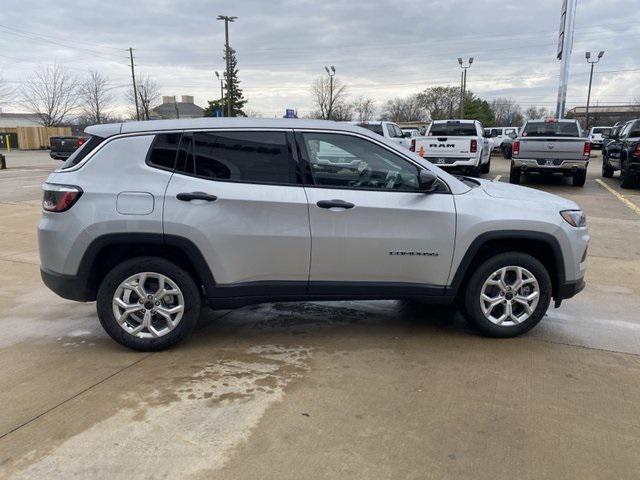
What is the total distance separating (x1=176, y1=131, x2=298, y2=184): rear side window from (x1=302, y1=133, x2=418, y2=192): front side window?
0.23 m

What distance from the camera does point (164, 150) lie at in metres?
4.07

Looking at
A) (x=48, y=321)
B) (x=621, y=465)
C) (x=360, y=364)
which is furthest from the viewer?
(x=48, y=321)

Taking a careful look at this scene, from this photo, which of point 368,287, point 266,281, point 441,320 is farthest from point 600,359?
point 266,281

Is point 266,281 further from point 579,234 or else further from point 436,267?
point 579,234

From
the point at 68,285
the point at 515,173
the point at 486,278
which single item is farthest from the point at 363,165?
the point at 515,173

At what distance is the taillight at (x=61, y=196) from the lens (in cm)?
391

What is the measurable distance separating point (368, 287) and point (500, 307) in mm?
1153

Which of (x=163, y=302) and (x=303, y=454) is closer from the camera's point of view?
(x=303, y=454)

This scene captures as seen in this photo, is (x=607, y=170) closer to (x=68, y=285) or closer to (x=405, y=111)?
(x=68, y=285)

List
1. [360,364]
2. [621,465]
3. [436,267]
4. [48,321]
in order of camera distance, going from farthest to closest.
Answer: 1. [48,321]
2. [436,267]
3. [360,364]
4. [621,465]

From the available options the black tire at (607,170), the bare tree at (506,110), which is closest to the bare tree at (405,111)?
the bare tree at (506,110)

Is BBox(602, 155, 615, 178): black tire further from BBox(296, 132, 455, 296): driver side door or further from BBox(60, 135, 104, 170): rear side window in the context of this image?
BBox(60, 135, 104, 170): rear side window

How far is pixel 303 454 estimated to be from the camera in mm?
2807

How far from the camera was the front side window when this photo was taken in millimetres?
4172
